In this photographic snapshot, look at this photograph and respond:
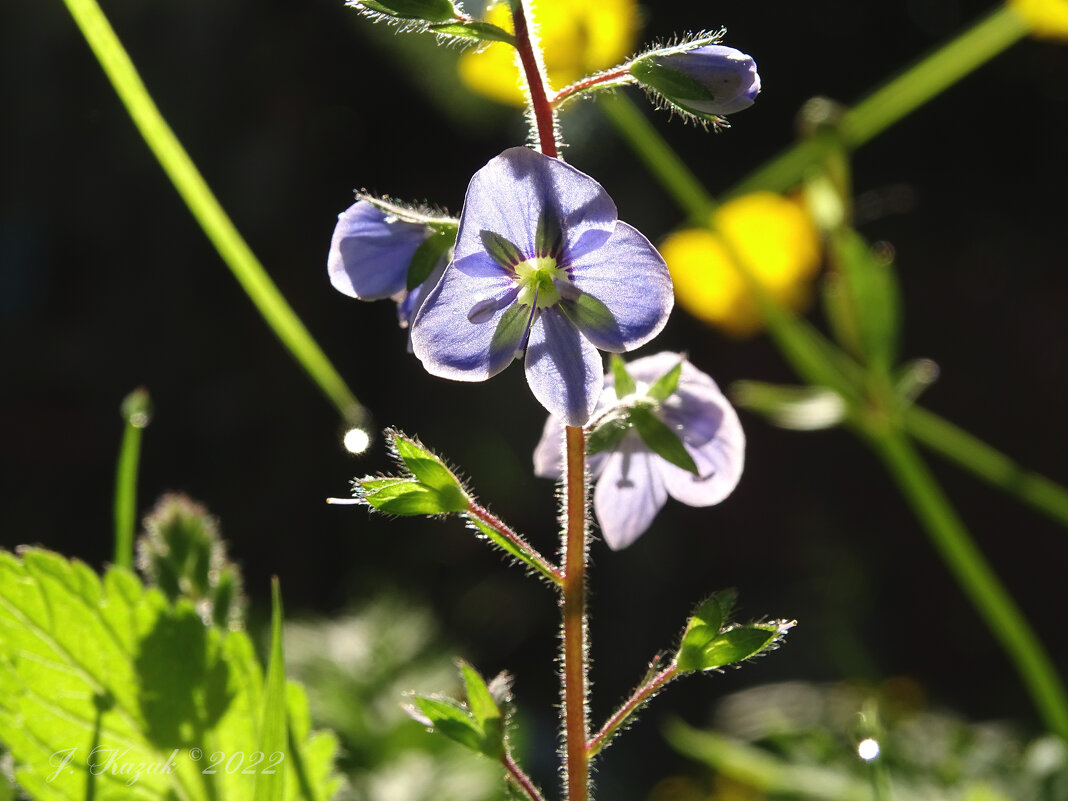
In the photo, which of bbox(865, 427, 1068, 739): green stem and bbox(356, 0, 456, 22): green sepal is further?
bbox(865, 427, 1068, 739): green stem

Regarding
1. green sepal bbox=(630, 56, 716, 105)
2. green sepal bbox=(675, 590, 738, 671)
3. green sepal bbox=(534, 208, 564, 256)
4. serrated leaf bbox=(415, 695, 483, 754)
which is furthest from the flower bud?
serrated leaf bbox=(415, 695, 483, 754)

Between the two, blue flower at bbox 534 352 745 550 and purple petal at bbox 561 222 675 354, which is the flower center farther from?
blue flower at bbox 534 352 745 550

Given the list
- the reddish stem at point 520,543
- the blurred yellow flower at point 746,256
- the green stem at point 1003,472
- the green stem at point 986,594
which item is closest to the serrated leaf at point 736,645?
the reddish stem at point 520,543

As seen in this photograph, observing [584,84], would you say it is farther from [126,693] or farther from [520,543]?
[126,693]

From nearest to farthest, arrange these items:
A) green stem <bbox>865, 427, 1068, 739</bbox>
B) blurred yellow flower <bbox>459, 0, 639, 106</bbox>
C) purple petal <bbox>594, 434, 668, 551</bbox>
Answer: purple petal <bbox>594, 434, 668, 551</bbox>, green stem <bbox>865, 427, 1068, 739</bbox>, blurred yellow flower <bbox>459, 0, 639, 106</bbox>

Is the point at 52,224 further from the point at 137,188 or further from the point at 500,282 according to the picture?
the point at 500,282

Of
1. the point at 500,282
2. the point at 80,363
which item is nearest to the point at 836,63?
the point at 80,363

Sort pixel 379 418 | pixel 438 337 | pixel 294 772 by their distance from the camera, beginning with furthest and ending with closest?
pixel 379 418 → pixel 294 772 → pixel 438 337

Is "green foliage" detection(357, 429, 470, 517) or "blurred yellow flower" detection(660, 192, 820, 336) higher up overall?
"blurred yellow flower" detection(660, 192, 820, 336)

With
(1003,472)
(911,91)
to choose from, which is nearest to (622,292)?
(1003,472)
